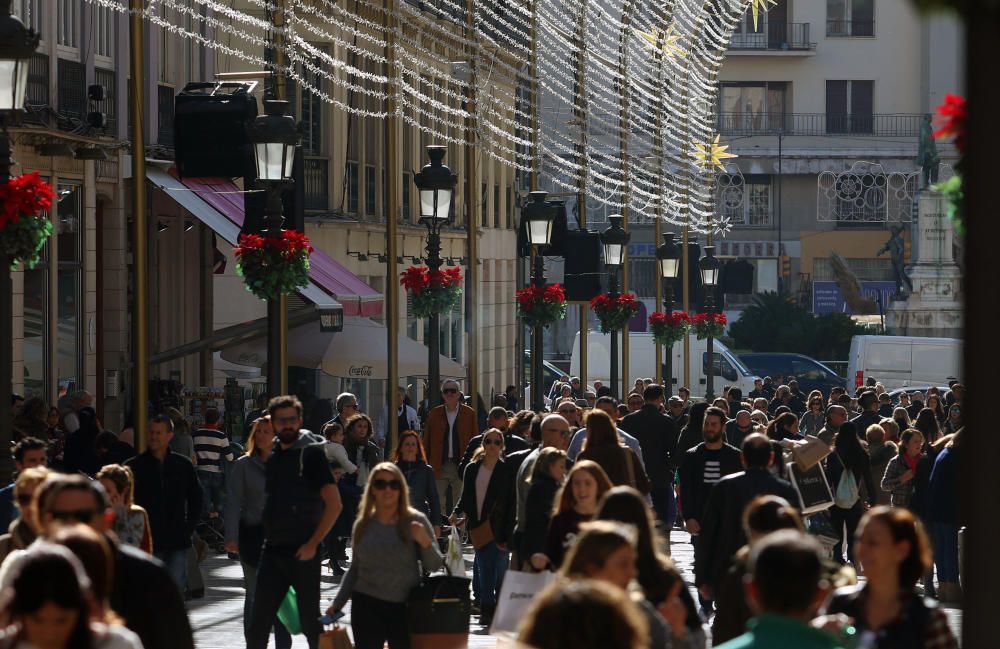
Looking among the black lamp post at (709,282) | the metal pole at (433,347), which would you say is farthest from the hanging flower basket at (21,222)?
the black lamp post at (709,282)

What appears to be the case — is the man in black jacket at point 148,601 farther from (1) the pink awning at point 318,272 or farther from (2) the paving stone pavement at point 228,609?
(1) the pink awning at point 318,272

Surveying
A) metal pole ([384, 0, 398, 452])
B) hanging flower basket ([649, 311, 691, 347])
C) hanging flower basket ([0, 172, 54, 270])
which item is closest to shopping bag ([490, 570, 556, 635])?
hanging flower basket ([0, 172, 54, 270])

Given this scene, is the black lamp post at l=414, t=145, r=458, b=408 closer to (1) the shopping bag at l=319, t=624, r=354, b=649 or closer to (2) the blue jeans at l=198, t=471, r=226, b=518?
(2) the blue jeans at l=198, t=471, r=226, b=518

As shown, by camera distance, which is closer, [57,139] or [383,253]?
[57,139]

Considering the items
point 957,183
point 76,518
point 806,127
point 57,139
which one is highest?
point 806,127

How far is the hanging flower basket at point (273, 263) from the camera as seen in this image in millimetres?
18812

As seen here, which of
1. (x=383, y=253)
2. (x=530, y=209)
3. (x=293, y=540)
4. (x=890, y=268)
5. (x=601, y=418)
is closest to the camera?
(x=293, y=540)

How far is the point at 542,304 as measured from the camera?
32.9 meters

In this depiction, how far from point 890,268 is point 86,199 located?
68205mm

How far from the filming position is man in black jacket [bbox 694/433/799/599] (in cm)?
1221

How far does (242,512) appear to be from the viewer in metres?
12.9

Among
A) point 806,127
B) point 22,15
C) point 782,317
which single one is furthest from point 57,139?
point 806,127

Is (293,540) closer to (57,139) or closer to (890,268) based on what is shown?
(57,139)

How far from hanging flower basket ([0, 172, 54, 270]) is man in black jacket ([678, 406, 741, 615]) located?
5328 millimetres
